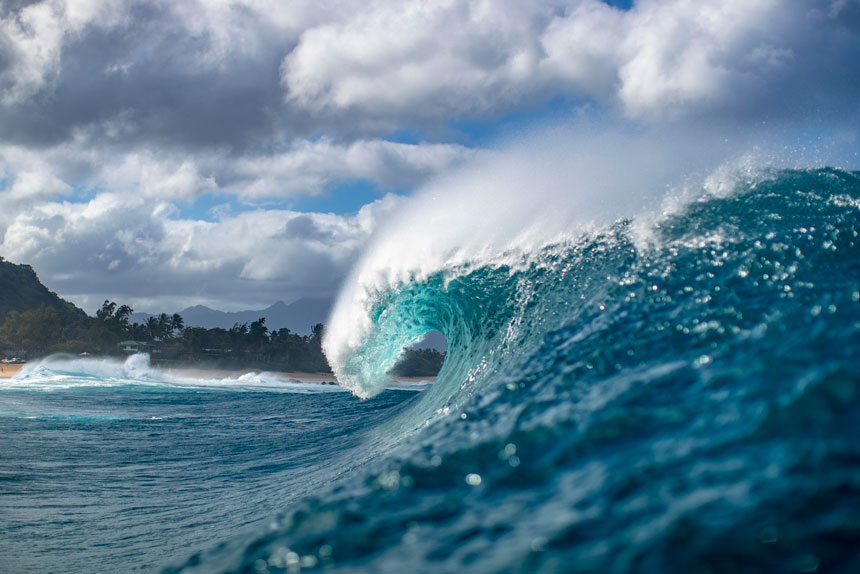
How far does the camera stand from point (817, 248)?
169 inches

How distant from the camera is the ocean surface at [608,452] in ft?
6.00

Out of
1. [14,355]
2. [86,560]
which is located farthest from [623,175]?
[14,355]

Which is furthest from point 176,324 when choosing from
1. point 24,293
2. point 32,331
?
point 24,293

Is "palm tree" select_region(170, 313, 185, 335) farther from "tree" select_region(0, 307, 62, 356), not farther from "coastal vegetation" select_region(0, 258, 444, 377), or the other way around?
Answer: "tree" select_region(0, 307, 62, 356)

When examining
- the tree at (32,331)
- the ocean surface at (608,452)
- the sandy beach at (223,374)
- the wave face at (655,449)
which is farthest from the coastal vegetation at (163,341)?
the wave face at (655,449)

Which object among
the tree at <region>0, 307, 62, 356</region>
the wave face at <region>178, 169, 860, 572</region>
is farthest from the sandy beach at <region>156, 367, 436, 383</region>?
the wave face at <region>178, 169, 860, 572</region>

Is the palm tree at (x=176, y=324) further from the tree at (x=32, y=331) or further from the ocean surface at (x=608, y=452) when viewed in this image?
the ocean surface at (x=608, y=452)

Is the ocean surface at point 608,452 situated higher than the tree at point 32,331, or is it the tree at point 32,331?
the tree at point 32,331

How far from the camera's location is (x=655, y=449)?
226cm

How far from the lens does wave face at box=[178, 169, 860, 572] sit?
1765mm

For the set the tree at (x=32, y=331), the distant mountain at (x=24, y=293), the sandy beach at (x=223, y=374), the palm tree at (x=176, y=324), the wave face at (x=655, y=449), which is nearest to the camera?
the wave face at (x=655, y=449)

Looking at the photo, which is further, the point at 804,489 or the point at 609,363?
the point at 609,363

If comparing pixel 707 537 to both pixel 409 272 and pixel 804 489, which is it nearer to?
pixel 804 489

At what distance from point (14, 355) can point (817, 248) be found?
3822 inches
